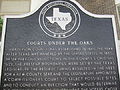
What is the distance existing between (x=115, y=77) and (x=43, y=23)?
78.5 inches

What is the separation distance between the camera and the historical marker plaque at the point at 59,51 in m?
4.86

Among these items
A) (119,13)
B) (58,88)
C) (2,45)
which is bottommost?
(58,88)

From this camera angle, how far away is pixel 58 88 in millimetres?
4797

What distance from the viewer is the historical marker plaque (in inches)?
191

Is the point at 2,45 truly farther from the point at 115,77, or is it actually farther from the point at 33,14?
the point at 115,77

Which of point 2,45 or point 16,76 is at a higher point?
point 2,45

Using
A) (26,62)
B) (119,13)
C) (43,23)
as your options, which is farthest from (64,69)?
(119,13)

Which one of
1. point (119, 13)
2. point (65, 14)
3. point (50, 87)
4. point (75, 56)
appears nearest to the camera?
point (50, 87)

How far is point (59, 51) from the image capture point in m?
5.17

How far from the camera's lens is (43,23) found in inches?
213

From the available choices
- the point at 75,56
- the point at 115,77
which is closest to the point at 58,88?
the point at 75,56

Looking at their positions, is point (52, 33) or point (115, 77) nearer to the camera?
point (115, 77)

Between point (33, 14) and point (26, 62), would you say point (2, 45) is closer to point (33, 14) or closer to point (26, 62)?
point (26, 62)

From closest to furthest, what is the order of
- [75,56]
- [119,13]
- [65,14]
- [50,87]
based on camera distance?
[50,87]
[75,56]
[65,14]
[119,13]
